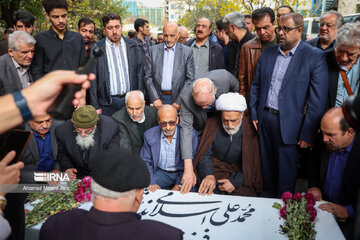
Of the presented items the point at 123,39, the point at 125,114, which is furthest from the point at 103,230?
the point at 123,39

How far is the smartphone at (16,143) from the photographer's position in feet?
6.07

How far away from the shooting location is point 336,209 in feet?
8.46

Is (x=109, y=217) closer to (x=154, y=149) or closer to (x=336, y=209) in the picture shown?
(x=336, y=209)

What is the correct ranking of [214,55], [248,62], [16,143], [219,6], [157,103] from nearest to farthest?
[16,143], [248,62], [157,103], [214,55], [219,6]

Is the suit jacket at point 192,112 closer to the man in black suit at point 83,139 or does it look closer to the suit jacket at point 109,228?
the man in black suit at point 83,139

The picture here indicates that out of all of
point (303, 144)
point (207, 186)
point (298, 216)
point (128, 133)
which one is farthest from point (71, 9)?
point (298, 216)

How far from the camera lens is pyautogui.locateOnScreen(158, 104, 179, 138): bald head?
3594 mm

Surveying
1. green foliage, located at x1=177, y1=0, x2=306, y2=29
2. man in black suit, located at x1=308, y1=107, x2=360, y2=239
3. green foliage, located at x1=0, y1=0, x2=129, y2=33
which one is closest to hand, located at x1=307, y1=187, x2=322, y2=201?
man in black suit, located at x1=308, y1=107, x2=360, y2=239

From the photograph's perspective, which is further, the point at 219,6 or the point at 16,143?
the point at 219,6

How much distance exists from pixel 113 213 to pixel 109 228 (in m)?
0.07

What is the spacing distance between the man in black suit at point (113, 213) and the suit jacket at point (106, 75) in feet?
10.3

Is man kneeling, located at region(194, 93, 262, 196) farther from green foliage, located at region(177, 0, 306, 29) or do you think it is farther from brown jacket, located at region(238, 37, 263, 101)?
green foliage, located at region(177, 0, 306, 29)

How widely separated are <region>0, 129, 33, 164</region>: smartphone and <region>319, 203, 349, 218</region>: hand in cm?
245

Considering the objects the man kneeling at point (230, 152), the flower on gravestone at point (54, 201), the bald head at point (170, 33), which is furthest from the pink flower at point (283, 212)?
the bald head at point (170, 33)
